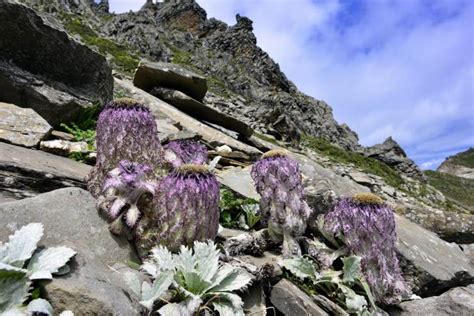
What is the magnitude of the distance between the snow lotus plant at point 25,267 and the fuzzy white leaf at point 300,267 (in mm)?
2257

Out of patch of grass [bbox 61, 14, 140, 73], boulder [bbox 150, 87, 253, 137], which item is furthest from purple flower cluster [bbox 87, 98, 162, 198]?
patch of grass [bbox 61, 14, 140, 73]

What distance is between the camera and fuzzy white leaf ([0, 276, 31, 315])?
10.2ft

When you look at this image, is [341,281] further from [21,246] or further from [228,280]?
[21,246]

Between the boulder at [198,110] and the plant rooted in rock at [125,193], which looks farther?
the boulder at [198,110]

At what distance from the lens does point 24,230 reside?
11.7ft

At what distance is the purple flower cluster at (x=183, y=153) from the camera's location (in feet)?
18.0

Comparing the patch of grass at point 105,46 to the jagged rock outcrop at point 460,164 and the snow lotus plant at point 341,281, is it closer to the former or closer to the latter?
the snow lotus plant at point 341,281

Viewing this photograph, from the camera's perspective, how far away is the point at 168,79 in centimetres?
1298

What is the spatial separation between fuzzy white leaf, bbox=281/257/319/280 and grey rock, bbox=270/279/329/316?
8.7 inches

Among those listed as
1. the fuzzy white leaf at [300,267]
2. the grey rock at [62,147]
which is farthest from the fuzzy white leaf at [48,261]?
the grey rock at [62,147]

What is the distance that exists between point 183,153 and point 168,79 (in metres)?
7.71

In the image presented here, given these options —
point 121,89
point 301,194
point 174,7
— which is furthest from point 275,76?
point 301,194

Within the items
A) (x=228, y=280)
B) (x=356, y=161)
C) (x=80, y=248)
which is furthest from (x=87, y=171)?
(x=356, y=161)

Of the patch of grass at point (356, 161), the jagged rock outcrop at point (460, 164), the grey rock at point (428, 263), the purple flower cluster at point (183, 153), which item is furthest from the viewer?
the jagged rock outcrop at point (460, 164)
